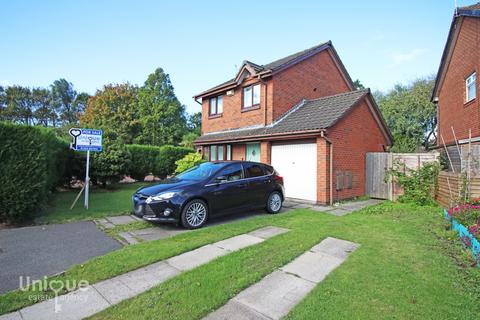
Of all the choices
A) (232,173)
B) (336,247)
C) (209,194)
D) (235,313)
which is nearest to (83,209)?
(209,194)

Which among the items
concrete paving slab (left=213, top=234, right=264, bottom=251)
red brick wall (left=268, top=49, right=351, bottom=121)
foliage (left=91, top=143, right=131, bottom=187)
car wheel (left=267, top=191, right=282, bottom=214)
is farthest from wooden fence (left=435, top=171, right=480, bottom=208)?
foliage (left=91, top=143, right=131, bottom=187)

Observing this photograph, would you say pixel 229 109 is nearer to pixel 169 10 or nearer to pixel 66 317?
pixel 169 10

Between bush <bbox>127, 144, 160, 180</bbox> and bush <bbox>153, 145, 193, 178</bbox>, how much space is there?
1.04ft

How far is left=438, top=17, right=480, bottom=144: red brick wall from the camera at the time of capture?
32.9 feet

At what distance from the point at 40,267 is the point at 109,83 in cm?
3730

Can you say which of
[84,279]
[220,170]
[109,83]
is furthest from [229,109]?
[109,83]

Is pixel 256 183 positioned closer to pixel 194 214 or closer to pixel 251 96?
pixel 194 214

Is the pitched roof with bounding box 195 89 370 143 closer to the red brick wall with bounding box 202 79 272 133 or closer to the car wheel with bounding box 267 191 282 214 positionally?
the red brick wall with bounding box 202 79 272 133

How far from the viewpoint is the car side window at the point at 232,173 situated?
265 inches

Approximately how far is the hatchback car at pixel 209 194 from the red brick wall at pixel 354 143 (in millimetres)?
3370

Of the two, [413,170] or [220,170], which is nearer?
[220,170]

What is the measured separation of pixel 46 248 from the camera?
15.2 feet

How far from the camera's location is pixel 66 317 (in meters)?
2.60

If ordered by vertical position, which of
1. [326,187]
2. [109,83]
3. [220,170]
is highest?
[109,83]
